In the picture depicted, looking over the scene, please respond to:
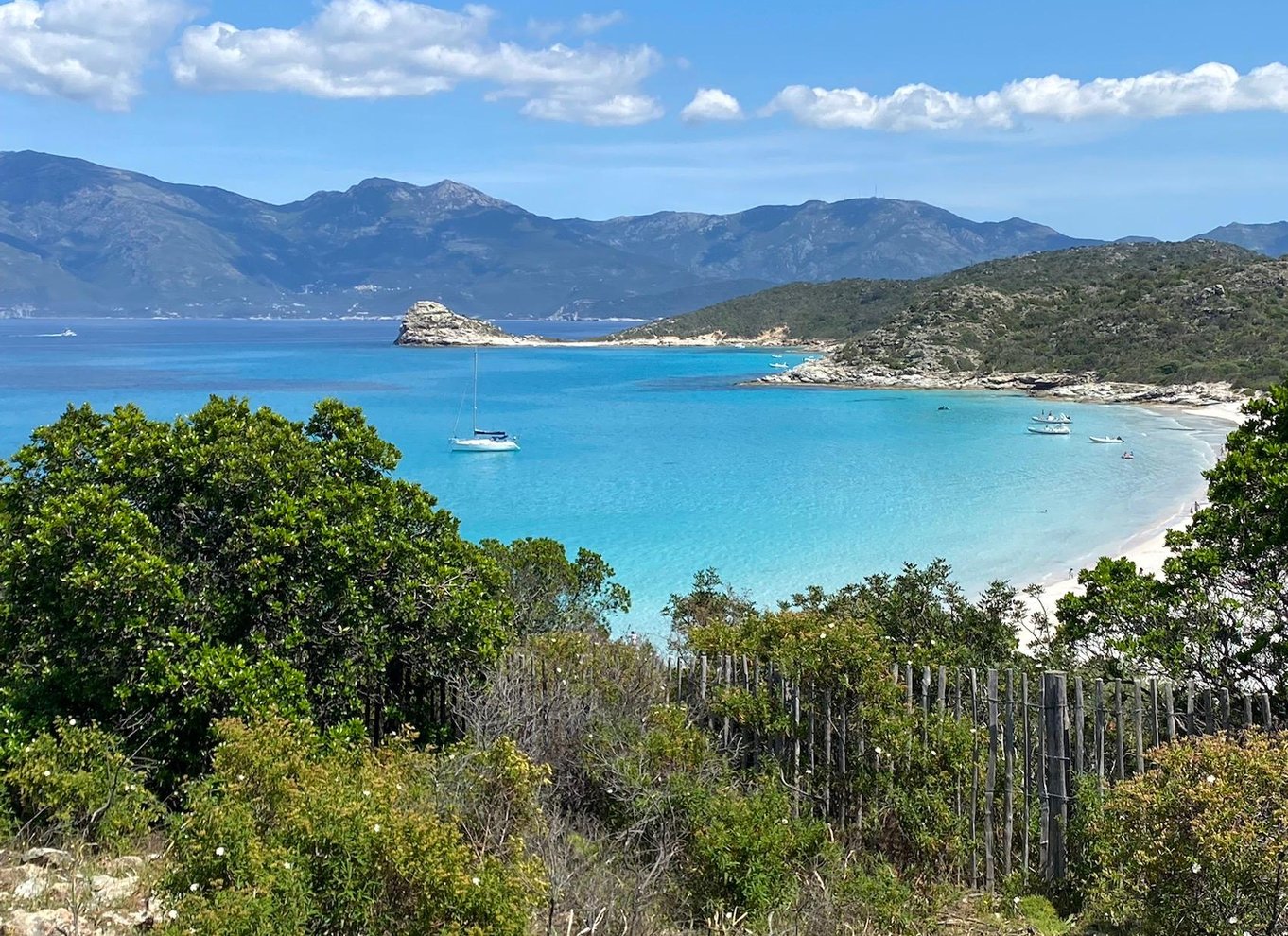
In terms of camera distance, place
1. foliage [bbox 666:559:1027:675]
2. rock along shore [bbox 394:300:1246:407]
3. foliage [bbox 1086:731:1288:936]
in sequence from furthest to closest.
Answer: rock along shore [bbox 394:300:1246:407], foliage [bbox 666:559:1027:675], foliage [bbox 1086:731:1288:936]

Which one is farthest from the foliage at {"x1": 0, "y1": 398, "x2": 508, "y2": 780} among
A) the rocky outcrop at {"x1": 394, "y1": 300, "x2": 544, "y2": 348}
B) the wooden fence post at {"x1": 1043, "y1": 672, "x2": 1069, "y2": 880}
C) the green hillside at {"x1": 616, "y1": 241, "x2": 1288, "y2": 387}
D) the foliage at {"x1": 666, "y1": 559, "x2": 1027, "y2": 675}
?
the rocky outcrop at {"x1": 394, "y1": 300, "x2": 544, "y2": 348}

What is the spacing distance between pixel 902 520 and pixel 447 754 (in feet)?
73.1

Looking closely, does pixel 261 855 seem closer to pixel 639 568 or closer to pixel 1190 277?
pixel 639 568

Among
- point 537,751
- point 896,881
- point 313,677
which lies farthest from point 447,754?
point 896,881

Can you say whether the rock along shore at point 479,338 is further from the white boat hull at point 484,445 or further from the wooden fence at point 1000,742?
the wooden fence at point 1000,742

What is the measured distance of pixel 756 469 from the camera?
120 ft

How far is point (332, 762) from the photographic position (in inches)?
193

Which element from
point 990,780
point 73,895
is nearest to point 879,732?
point 990,780

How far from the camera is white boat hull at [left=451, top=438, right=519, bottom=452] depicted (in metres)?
43.0

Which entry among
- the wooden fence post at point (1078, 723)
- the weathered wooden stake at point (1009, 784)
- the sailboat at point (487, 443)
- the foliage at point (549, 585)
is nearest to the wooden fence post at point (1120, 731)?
the wooden fence post at point (1078, 723)

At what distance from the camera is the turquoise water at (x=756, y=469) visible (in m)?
22.7

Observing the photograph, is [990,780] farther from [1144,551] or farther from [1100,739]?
[1144,551]

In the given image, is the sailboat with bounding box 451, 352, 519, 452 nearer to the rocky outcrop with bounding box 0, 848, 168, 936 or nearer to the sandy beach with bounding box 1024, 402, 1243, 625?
the sandy beach with bounding box 1024, 402, 1243, 625

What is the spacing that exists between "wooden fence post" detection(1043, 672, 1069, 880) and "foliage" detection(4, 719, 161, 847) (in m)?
4.69
